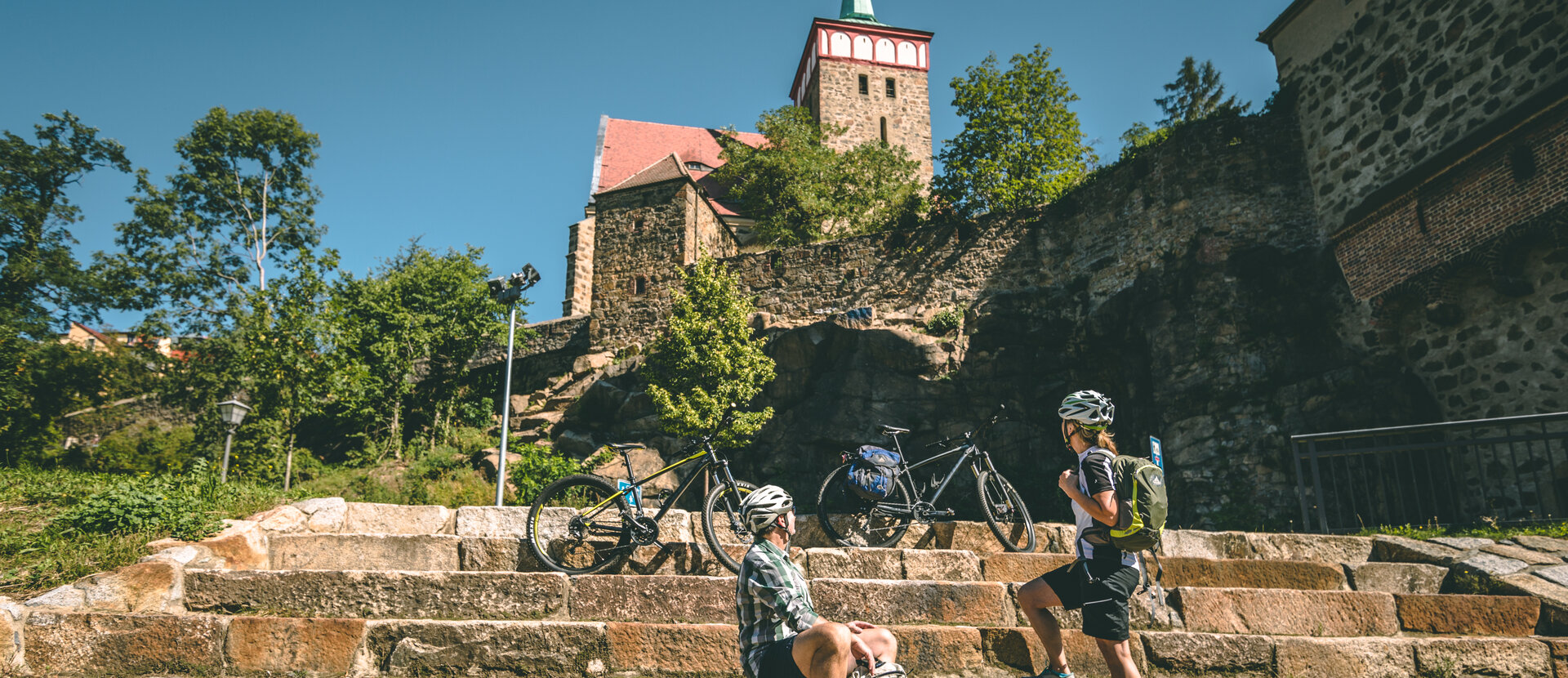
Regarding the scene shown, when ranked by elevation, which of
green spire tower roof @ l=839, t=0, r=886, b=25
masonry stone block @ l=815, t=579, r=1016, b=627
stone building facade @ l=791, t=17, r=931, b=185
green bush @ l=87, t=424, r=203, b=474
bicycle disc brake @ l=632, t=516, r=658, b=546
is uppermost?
green spire tower roof @ l=839, t=0, r=886, b=25

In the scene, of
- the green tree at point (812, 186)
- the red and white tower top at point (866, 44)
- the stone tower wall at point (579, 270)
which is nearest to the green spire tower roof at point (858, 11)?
the red and white tower top at point (866, 44)

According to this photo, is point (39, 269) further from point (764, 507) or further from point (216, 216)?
point (764, 507)

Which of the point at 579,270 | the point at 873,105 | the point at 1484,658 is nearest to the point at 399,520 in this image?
the point at 1484,658

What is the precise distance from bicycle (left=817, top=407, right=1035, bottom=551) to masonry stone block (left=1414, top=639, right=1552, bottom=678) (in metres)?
2.90

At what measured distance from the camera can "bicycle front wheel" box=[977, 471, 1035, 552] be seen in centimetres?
720

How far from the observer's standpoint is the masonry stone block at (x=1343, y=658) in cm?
466

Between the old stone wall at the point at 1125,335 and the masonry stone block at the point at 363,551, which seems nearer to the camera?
the masonry stone block at the point at 363,551

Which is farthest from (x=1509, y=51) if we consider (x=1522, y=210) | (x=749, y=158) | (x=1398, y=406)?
(x=749, y=158)

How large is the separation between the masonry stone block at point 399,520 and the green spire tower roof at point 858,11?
3950cm

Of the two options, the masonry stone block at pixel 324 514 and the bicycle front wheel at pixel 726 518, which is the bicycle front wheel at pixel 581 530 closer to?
the bicycle front wheel at pixel 726 518

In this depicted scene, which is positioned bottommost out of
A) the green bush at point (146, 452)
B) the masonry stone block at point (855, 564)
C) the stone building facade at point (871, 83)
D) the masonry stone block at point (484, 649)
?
the masonry stone block at point (484, 649)

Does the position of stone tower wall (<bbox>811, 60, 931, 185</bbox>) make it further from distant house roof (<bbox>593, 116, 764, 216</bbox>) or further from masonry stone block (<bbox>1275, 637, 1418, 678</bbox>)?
masonry stone block (<bbox>1275, 637, 1418, 678</bbox>)

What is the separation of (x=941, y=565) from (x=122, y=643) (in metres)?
5.20

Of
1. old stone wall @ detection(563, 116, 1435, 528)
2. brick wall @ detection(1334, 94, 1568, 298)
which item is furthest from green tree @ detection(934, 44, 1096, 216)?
brick wall @ detection(1334, 94, 1568, 298)
